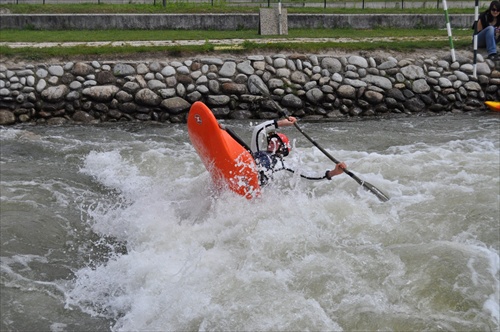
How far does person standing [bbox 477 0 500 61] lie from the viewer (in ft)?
42.5

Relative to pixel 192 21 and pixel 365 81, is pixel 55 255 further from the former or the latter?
pixel 192 21

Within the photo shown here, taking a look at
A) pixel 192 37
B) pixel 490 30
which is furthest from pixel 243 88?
pixel 490 30

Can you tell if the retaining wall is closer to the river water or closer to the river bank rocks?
the river bank rocks

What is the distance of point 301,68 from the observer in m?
12.2

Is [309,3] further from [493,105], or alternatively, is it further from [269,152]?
[269,152]

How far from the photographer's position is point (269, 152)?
744cm

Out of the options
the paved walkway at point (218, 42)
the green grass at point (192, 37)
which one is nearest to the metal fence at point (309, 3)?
the green grass at point (192, 37)

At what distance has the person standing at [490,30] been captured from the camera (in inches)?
511

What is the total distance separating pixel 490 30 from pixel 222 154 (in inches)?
315

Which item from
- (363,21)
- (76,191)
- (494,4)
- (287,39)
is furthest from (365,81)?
(76,191)

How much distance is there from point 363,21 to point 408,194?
337 inches

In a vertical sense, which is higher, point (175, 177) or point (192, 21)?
point (192, 21)

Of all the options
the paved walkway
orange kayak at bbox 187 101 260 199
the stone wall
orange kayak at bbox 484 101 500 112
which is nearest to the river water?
orange kayak at bbox 187 101 260 199

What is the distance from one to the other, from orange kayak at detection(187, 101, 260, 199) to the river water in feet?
0.57
